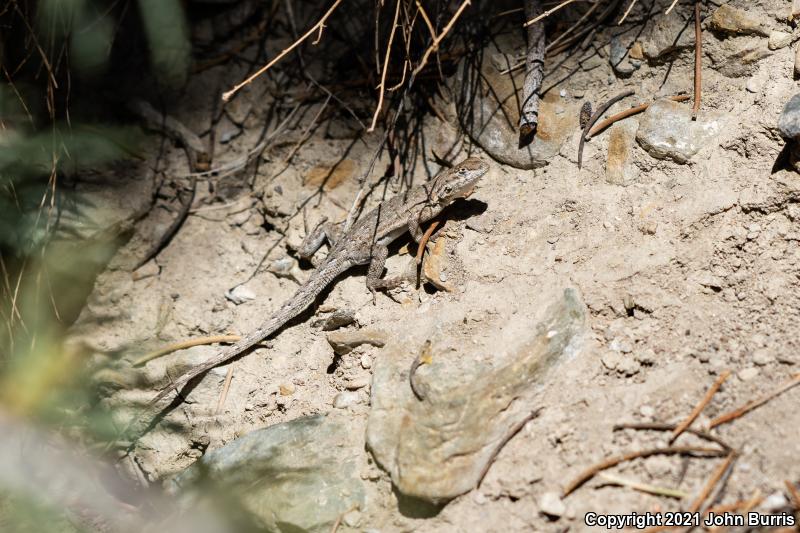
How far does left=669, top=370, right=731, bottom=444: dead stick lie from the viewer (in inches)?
99.0

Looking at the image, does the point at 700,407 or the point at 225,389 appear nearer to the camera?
the point at 700,407

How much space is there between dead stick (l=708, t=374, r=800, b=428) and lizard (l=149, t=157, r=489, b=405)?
78.1 inches

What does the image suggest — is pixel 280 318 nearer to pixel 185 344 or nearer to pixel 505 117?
pixel 185 344

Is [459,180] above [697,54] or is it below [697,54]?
below

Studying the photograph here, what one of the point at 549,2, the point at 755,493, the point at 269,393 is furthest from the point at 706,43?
the point at 269,393

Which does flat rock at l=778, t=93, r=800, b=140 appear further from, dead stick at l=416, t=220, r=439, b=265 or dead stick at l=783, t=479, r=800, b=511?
dead stick at l=416, t=220, r=439, b=265

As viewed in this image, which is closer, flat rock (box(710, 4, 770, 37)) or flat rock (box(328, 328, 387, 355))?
flat rock (box(710, 4, 770, 37))

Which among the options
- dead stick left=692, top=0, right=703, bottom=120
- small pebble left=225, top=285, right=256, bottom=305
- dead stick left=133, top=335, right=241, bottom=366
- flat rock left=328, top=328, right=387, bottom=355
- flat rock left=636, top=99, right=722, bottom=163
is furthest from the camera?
small pebble left=225, top=285, right=256, bottom=305

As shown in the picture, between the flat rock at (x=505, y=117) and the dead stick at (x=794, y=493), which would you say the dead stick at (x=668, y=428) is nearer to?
the dead stick at (x=794, y=493)

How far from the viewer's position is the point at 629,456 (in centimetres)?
251

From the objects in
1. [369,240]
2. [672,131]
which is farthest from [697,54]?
[369,240]

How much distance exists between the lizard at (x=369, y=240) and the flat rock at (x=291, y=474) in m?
0.73

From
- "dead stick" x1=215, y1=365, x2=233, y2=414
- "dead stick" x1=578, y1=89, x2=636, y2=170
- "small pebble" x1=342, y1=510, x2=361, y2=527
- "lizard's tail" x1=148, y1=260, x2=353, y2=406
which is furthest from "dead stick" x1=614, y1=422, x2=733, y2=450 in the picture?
"dead stick" x1=215, y1=365, x2=233, y2=414

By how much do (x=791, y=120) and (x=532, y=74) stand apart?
144 centimetres
